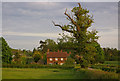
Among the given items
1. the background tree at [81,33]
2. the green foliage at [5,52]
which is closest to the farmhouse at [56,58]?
the green foliage at [5,52]

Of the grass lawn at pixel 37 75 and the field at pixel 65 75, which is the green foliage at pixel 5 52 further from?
the field at pixel 65 75

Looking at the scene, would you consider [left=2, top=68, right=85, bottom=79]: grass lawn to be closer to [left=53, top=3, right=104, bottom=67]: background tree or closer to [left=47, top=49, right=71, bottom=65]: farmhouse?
[left=53, top=3, right=104, bottom=67]: background tree

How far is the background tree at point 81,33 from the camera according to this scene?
107 feet

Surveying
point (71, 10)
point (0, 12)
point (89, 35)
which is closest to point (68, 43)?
point (89, 35)

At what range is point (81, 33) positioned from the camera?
32281 millimetres

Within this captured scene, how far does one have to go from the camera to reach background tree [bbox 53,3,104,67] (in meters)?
32.8

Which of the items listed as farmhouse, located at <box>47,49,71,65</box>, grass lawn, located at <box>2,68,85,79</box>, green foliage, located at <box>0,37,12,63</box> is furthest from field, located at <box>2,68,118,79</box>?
farmhouse, located at <box>47,49,71,65</box>

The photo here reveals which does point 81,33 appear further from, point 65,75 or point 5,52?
point 5,52

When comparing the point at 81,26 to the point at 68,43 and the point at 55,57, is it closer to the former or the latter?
the point at 68,43

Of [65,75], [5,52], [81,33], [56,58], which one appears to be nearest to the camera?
[65,75]

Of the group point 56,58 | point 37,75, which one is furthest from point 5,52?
point 37,75

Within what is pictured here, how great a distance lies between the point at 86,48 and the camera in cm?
3231

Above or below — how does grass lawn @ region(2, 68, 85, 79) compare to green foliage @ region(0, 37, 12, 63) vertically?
below

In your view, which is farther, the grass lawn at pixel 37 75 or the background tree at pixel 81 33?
the background tree at pixel 81 33
